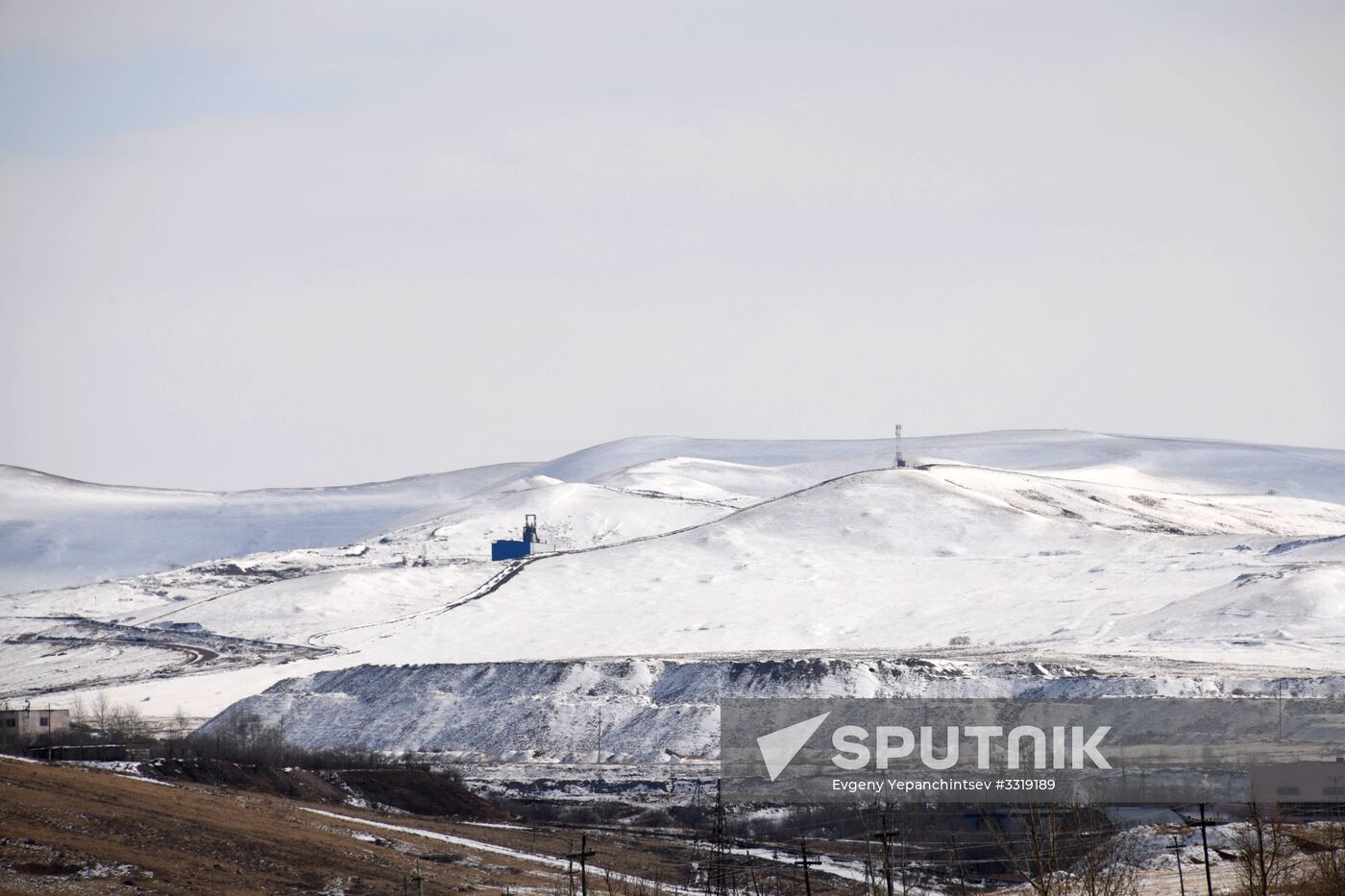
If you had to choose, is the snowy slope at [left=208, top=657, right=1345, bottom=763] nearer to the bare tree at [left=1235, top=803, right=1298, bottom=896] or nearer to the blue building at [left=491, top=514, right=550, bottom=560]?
the bare tree at [left=1235, top=803, right=1298, bottom=896]

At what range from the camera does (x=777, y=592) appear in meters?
114

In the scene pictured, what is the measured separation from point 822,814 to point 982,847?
7.90 metres

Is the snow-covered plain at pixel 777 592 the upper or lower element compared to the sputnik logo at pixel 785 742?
upper

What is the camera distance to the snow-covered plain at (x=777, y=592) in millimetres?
93688

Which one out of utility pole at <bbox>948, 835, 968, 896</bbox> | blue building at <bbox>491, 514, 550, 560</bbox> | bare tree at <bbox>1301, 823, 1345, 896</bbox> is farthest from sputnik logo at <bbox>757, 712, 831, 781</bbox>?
blue building at <bbox>491, 514, 550, 560</bbox>

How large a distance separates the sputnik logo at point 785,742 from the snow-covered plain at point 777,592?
14.2 meters

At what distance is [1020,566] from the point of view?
11612cm

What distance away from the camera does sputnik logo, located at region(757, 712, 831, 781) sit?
67000 mm

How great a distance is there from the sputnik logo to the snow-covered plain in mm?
14164

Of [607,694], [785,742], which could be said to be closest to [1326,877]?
[785,742]

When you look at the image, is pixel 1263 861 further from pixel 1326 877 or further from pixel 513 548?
pixel 513 548

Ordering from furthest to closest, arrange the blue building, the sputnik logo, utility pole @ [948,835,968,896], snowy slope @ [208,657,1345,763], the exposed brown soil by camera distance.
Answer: the blue building → snowy slope @ [208,657,1345,763] → the sputnik logo → the exposed brown soil → utility pole @ [948,835,968,896]

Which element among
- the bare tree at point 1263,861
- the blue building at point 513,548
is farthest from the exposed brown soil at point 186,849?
the blue building at point 513,548

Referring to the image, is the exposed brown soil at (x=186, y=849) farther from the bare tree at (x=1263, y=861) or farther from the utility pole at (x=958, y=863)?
the bare tree at (x=1263, y=861)
